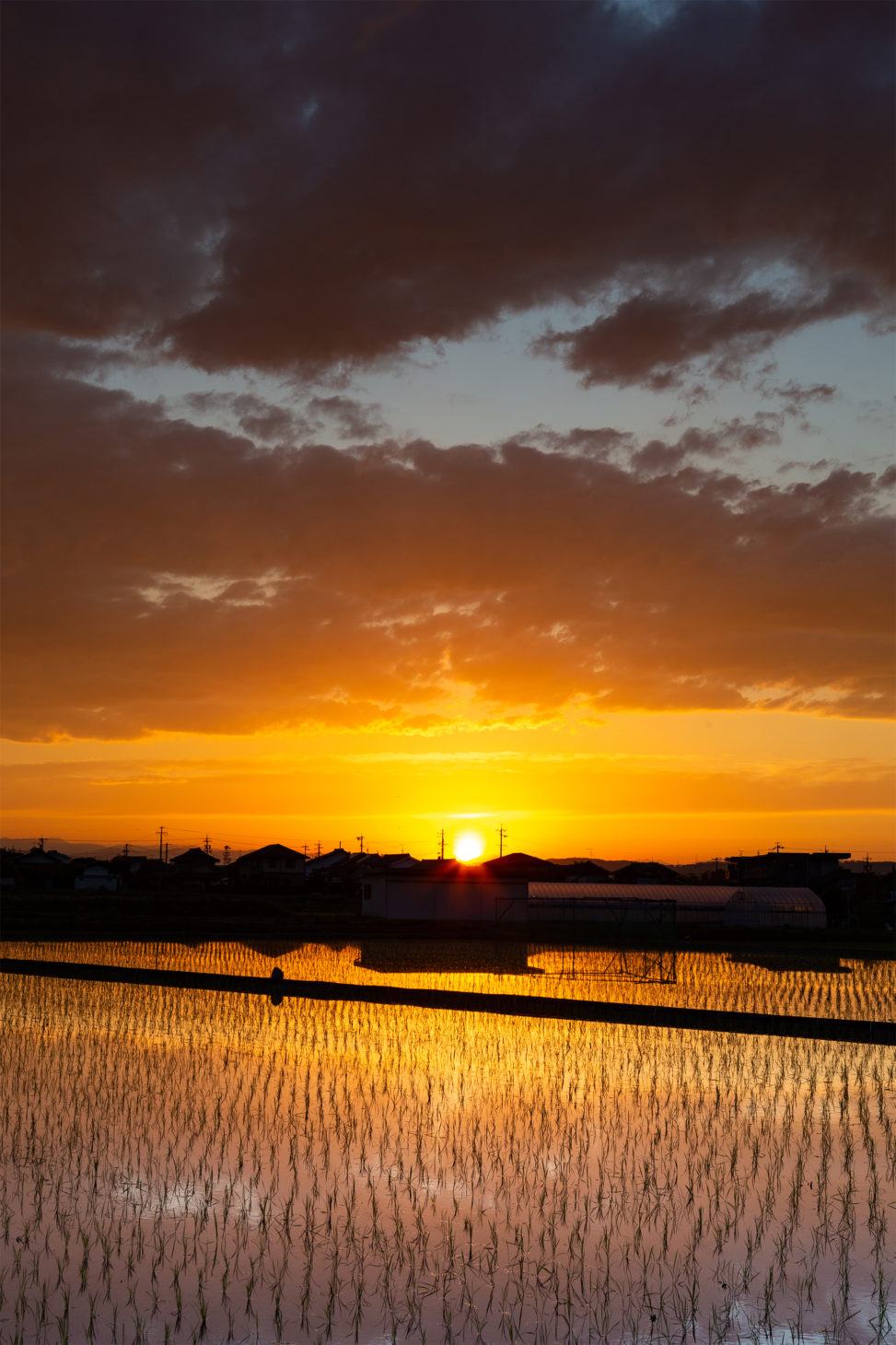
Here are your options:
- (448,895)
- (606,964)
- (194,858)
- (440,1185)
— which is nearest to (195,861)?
(194,858)

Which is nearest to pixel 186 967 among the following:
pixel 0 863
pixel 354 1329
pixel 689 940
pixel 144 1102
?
pixel 144 1102

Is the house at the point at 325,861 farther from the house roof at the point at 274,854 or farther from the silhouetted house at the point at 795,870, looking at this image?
the silhouetted house at the point at 795,870

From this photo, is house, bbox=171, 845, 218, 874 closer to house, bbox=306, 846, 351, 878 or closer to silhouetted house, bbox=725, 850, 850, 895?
house, bbox=306, 846, 351, 878

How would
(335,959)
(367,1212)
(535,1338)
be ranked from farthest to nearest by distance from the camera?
(335,959)
(367,1212)
(535,1338)

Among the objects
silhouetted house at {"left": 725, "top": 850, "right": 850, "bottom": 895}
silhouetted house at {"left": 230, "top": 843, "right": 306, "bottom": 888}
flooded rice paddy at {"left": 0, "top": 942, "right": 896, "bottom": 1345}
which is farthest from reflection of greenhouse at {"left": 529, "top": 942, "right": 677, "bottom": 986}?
silhouetted house at {"left": 230, "top": 843, "right": 306, "bottom": 888}

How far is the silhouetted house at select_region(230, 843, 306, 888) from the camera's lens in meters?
125

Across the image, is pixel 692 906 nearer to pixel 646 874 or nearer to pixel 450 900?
pixel 450 900

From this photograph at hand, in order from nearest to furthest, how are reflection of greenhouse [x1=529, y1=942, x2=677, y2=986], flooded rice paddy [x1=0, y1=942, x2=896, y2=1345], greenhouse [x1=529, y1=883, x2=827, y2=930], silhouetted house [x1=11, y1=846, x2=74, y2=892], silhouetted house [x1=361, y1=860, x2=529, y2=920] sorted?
flooded rice paddy [x1=0, y1=942, x2=896, y2=1345] → reflection of greenhouse [x1=529, y1=942, x2=677, y2=986] → silhouetted house [x1=361, y1=860, x2=529, y2=920] → greenhouse [x1=529, y1=883, x2=827, y2=930] → silhouetted house [x1=11, y1=846, x2=74, y2=892]

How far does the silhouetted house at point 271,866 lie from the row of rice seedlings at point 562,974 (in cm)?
7622

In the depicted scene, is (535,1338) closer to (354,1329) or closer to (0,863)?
(354,1329)

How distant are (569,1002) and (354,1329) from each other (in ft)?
63.0

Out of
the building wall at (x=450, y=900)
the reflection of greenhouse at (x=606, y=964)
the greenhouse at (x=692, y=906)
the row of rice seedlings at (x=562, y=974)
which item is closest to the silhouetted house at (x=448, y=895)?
the building wall at (x=450, y=900)

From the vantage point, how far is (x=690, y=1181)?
1281cm

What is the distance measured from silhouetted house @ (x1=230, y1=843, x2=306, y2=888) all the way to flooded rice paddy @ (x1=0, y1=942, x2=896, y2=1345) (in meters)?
101
